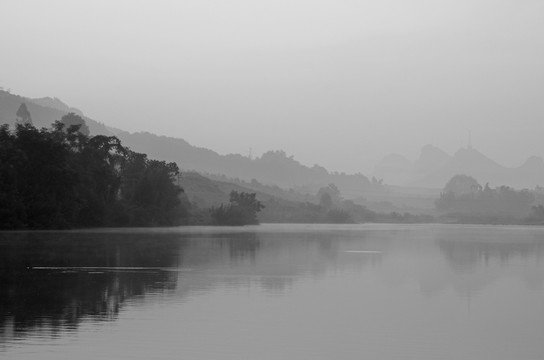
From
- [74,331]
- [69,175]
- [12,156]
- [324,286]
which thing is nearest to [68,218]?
[69,175]

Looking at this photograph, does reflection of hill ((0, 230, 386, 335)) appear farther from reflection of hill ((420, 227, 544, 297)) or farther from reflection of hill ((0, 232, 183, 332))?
reflection of hill ((420, 227, 544, 297))

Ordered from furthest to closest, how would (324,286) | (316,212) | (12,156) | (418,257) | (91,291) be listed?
(316,212) < (12,156) < (418,257) < (324,286) < (91,291)

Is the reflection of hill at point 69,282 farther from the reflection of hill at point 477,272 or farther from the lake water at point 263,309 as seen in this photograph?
the reflection of hill at point 477,272

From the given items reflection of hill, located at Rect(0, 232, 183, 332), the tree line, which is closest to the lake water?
reflection of hill, located at Rect(0, 232, 183, 332)

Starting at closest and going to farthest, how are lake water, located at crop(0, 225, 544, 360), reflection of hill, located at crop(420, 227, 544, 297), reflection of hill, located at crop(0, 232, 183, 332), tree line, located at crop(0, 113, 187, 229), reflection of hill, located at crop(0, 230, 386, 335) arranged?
1. lake water, located at crop(0, 225, 544, 360)
2. reflection of hill, located at crop(0, 232, 183, 332)
3. reflection of hill, located at crop(0, 230, 386, 335)
4. reflection of hill, located at crop(420, 227, 544, 297)
5. tree line, located at crop(0, 113, 187, 229)

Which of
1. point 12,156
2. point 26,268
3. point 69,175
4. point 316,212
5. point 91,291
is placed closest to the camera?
point 91,291

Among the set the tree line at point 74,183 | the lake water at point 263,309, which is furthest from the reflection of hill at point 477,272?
the tree line at point 74,183

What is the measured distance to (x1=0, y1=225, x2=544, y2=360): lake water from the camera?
17.3m

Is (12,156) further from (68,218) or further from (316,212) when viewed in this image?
(316,212)

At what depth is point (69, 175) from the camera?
8200cm

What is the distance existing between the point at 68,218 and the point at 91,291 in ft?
200

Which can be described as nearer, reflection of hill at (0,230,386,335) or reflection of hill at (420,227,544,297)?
reflection of hill at (0,230,386,335)

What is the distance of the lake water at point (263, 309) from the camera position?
682 inches

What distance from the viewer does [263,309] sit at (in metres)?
23.2
